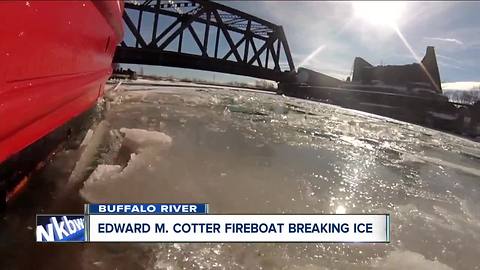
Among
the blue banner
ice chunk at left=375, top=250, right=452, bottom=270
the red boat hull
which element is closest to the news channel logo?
the blue banner

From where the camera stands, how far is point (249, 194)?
267 cm

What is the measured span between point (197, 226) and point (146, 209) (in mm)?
394

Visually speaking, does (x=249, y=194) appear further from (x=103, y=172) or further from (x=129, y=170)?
(x=103, y=172)

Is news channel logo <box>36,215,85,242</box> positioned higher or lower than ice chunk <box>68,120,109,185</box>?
lower

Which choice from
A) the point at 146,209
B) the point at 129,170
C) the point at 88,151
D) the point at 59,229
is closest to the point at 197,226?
the point at 146,209

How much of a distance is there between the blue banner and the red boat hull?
0.55 meters

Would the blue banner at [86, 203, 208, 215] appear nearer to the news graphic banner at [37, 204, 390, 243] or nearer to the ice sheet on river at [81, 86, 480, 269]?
the news graphic banner at [37, 204, 390, 243]

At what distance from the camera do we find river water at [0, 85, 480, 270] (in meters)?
1.77

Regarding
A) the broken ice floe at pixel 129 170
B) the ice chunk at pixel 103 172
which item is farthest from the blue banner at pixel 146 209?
the ice chunk at pixel 103 172

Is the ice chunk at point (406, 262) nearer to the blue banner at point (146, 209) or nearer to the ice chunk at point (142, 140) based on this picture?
the blue banner at point (146, 209)

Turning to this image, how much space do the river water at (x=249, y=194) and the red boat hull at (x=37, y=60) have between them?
1.54ft

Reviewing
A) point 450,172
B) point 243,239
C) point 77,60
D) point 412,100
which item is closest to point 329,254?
point 243,239

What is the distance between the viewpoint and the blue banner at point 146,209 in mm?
1971

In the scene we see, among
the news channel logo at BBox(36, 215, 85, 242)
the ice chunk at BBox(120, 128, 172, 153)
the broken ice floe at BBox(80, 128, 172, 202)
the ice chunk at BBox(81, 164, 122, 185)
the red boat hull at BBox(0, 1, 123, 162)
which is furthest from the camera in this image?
the ice chunk at BBox(120, 128, 172, 153)
